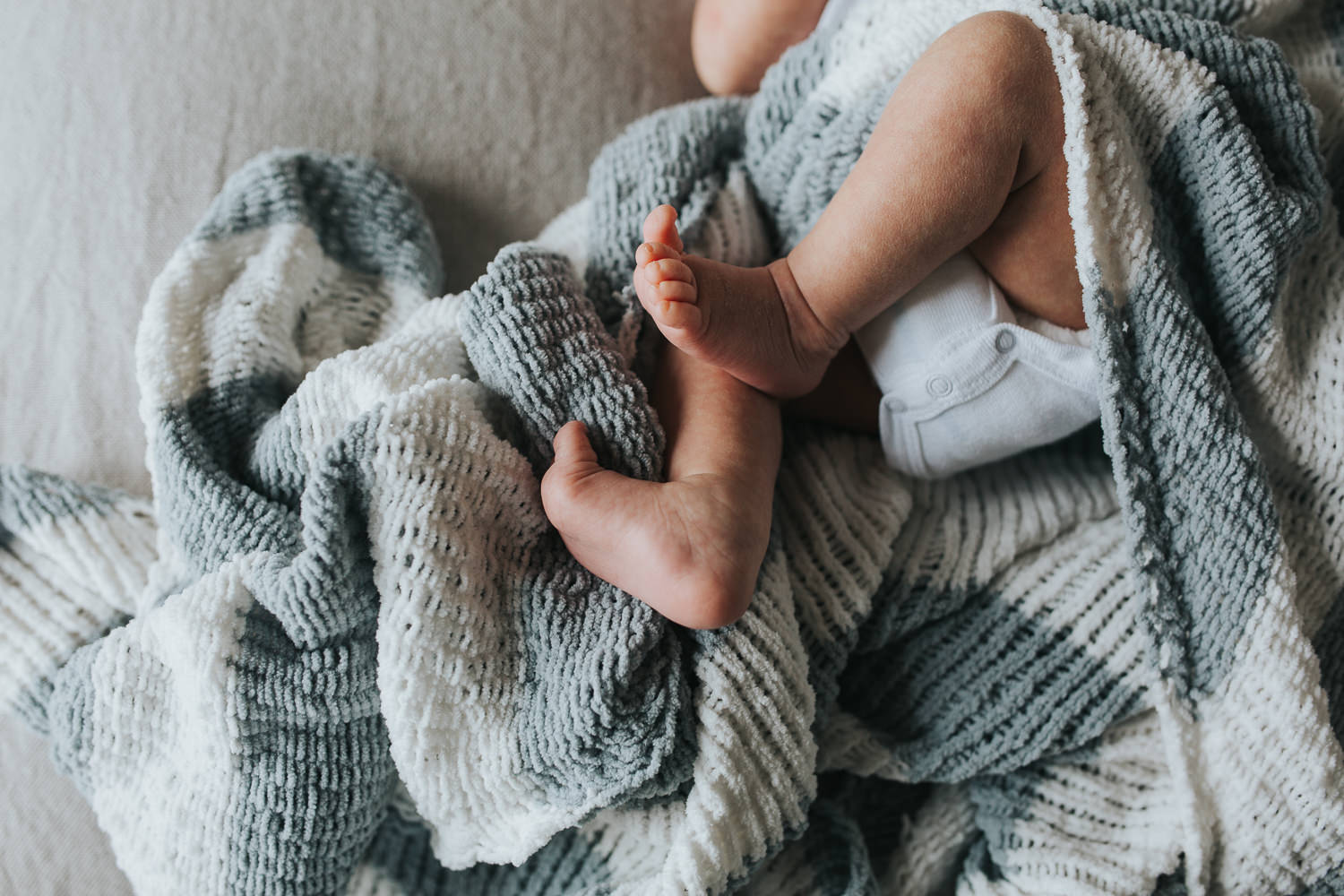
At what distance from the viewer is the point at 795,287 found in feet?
2.13

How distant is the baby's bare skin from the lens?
1.88 ft

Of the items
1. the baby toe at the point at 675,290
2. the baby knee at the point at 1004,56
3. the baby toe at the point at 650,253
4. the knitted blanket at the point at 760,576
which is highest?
the baby knee at the point at 1004,56

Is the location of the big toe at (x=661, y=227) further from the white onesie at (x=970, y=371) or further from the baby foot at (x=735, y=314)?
the white onesie at (x=970, y=371)

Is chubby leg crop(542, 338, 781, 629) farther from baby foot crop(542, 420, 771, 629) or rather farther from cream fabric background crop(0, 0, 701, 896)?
cream fabric background crop(0, 0, 701, 896)

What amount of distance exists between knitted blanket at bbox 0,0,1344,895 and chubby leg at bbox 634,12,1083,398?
0.12 feet

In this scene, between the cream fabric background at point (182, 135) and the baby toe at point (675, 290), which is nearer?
the baby toe at point (675, 290)

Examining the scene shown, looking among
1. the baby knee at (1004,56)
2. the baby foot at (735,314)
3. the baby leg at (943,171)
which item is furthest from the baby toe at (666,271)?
the baby knee at (1004,56)

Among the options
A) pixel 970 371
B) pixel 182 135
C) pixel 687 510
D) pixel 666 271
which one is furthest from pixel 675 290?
pixel 182 135

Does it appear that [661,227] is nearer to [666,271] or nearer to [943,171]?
[666,271]

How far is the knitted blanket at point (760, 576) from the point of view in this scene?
59cm

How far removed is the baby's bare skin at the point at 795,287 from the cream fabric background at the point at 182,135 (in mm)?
284

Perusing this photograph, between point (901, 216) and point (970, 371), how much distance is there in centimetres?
14

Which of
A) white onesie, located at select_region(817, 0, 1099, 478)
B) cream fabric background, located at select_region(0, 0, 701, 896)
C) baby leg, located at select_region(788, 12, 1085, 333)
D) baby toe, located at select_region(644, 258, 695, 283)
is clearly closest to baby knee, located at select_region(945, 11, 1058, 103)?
baby leg, located at select_region(788, 12, 1085, 333)

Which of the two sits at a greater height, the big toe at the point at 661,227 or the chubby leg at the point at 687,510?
the big toe at the point at 661,227
